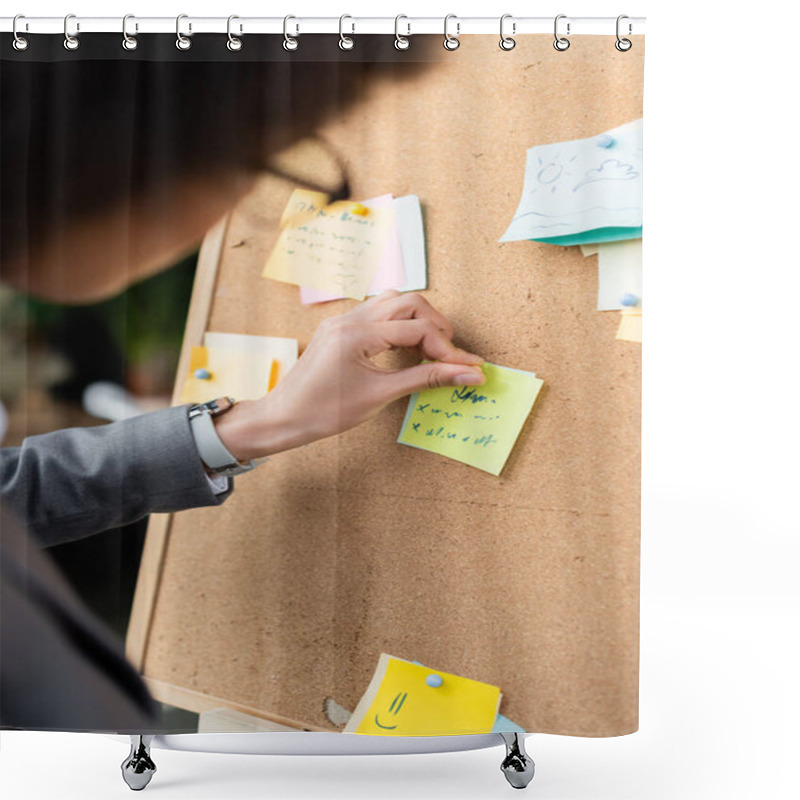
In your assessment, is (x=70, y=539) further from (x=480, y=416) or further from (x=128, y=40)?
(x=128, y=40)

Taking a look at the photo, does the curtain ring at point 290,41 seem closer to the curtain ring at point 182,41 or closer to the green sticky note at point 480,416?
the curtain ring at point 182,41

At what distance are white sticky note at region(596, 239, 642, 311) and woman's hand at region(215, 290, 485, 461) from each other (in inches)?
7.7

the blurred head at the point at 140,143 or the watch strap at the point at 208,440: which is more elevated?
the blurred head at the point at 140,143

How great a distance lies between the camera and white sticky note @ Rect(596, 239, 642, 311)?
1210mm

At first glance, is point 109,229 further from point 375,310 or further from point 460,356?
point 460,356

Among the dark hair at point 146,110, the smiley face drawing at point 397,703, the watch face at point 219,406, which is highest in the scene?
the dark hair at point 146,110

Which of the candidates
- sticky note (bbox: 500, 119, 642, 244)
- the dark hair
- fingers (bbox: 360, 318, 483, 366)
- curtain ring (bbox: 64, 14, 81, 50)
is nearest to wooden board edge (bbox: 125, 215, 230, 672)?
the dark hair

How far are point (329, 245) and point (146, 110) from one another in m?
0.32

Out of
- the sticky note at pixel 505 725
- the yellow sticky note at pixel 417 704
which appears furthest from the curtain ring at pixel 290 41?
the sticky note at pixel 505 725

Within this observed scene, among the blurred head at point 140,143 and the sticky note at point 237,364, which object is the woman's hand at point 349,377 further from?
the blurred head at point 140,143

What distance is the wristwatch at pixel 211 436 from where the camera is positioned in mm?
1223

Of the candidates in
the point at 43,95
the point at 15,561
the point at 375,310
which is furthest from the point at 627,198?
the point at 15,561

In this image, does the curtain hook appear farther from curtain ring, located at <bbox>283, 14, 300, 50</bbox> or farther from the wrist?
the wrist

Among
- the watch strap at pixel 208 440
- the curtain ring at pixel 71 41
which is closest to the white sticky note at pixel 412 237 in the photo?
the watch strap at pixel 208 440
